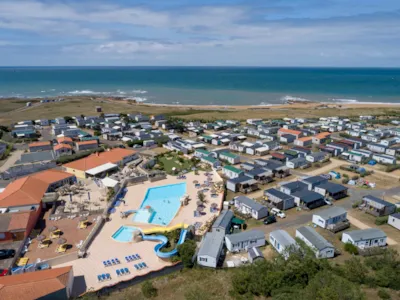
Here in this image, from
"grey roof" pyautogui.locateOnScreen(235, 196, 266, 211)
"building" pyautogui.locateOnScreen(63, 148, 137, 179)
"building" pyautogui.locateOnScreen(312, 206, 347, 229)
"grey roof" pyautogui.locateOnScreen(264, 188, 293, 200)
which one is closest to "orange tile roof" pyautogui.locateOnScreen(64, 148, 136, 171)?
"building" pyautogui.locateOnScreen(63, 148, 137, 179)

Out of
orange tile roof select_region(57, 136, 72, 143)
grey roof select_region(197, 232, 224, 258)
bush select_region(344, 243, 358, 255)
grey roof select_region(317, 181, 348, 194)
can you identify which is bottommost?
bush select_region(344, 243, 358, 255)

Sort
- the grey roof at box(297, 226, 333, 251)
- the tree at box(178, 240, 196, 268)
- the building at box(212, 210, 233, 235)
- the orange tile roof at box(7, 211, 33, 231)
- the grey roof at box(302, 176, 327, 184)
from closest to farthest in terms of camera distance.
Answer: the tree at box(178, 240, 196, 268) < the grey roof at box(297, 226, 333, 251) < the orange tile roof at box(7, 211, 33, 231) < the building at box(212, 210, 233, 235) < the grey roof at box(302, 176, 327, 184)

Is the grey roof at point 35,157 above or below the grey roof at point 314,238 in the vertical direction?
above

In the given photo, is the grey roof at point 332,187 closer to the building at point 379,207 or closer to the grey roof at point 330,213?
the building at point 379,207

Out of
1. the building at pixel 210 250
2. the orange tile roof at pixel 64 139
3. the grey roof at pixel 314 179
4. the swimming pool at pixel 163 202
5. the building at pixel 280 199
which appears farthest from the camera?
the orange tile roof at pixel 64 139

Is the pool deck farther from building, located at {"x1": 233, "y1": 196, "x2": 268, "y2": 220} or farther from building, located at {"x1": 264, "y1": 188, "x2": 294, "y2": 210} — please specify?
building, located at {"x1": 264, "y1": 188, "x2": 294, "y2": 210}

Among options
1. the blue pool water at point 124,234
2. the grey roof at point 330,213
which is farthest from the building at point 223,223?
the grey roof at point 330,213

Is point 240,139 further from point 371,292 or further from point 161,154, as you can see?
point 371,292
